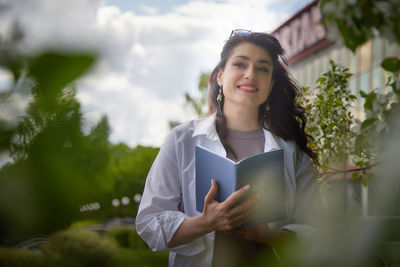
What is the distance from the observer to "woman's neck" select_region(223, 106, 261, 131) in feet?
5.55

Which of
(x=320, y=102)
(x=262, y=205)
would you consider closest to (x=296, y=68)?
(x=320, y=102)

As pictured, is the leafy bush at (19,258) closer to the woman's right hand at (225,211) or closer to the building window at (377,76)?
the woman's right hand at (225,211)

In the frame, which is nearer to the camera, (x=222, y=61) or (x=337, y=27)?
(x=337, y=27)

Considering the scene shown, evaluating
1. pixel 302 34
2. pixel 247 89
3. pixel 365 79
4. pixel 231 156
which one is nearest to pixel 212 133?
pixel 231 156

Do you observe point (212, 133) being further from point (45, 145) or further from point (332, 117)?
point (45, 145)

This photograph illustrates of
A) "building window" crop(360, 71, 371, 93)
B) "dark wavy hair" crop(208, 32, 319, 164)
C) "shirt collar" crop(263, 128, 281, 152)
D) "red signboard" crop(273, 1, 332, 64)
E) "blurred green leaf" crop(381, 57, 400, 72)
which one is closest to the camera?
"blurred green leaf" crop(381, 57, 400, 72)

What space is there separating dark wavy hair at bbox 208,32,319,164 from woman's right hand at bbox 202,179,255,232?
1.27ft

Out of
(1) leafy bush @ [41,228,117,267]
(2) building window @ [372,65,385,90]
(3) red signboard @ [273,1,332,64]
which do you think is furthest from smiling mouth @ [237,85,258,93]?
(3) red signboard @ [273,1,332,64]

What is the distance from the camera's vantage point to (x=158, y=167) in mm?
1508

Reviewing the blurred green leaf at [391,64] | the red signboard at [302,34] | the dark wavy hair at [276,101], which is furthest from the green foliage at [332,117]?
the red signboard at [302,34]

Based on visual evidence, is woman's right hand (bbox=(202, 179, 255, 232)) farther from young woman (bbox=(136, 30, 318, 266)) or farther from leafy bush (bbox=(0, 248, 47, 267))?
leafy bush (bbox=(0, 248, 47, 267))

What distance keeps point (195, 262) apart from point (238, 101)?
0.65 meters

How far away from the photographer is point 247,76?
1616mm

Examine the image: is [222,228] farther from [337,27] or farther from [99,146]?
[99,146]
